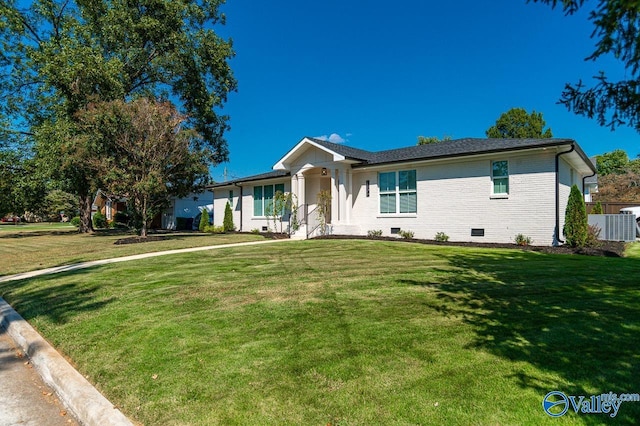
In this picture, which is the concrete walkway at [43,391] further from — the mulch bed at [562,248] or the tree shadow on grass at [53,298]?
the mulch bed at [562,248]

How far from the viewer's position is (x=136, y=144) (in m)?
15.4

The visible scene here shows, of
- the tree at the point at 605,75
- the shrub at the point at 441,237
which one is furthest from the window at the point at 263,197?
the tree at the point at 605,75

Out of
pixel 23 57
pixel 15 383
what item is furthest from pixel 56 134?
pixel 15 383

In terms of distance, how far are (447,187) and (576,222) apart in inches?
168

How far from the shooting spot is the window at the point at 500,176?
41.2 ft

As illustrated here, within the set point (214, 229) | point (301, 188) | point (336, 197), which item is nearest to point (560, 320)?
point (336, 197)

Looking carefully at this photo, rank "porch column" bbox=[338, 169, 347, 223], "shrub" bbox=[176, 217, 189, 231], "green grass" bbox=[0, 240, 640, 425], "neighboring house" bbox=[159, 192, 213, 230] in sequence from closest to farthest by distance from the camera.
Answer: "green grass" bbox=[0, 240, 640, 425] < "porch column" bbox=[338, 169, 347, 223] < "shrub" bbox=[176, 217, 189, 231] < "neighboring house" bbox=[159, 192, 213, 230]

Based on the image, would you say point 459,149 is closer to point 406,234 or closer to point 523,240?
point 406,234

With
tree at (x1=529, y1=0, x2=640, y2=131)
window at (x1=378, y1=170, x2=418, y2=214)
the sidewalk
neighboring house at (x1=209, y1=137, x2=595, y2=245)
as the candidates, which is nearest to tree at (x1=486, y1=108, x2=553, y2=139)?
neighboring house at (x1=209, y1=137, x2=595, y2=245)

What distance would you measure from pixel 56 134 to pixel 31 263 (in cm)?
974

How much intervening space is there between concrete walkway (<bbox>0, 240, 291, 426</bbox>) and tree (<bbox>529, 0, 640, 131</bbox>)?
180 inches

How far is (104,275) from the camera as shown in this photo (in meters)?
7.65

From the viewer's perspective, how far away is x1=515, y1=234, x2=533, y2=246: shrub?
1194 centimetres

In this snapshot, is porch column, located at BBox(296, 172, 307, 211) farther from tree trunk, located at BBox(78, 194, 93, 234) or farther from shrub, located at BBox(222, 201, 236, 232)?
tree trunk, located at BBox(78, 194, 93, 234)
